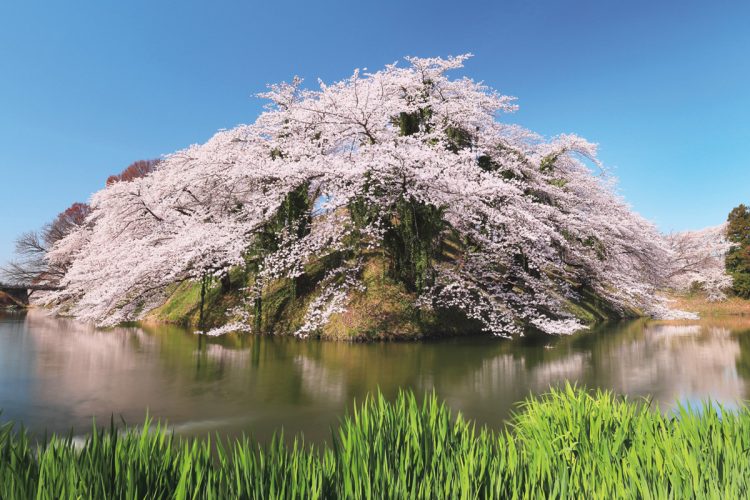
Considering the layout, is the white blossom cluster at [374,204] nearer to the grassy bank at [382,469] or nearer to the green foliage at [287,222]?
the green foliage at [287,222]

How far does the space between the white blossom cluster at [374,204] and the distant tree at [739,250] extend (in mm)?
15199

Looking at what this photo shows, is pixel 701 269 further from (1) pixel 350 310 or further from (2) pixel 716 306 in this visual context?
(1) pixel 350 310

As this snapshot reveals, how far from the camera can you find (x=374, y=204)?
13492mm

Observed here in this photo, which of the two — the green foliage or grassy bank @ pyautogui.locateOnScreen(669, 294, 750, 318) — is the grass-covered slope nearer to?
the green foliage

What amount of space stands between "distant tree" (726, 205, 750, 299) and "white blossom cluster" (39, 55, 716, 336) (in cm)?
1520

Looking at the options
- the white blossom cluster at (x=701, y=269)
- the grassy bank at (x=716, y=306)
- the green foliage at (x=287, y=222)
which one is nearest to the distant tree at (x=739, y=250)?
the white blossom cluster at (x=701, y=269)

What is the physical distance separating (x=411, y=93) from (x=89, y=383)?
46.4 ft

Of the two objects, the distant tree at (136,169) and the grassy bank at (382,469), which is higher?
the distant tree at (136,169)

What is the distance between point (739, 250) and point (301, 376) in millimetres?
35683

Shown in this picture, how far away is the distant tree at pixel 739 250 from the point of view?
29.3 meters

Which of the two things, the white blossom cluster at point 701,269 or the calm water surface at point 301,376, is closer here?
the calm water surface at point 301,376

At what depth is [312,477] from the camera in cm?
221

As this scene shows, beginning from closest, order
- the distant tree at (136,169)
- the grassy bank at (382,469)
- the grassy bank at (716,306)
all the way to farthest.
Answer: the grassy bank at (382,469), the grassy bank at (716,306), the distant tree at (136,169)

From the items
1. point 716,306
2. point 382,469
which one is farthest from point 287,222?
point 716,306
